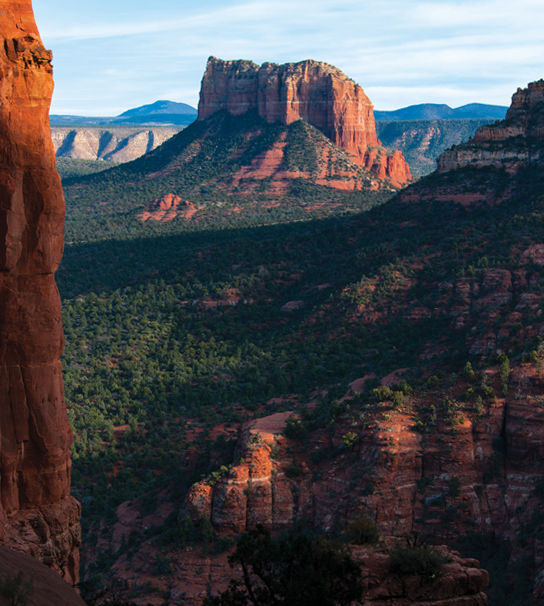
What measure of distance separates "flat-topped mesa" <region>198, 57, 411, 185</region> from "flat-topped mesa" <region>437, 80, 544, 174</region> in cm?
6848

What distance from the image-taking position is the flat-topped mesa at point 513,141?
71.9 meters

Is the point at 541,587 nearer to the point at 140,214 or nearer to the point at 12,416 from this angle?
the point at 12,416

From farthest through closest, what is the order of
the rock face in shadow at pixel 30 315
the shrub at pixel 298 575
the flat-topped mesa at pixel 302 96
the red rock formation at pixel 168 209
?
the flat-topped mesa at pixel 302 96 → the red rock formation at pixel 168 209 → the shrub at pixel 298 575 → the rock face in shadow at pixel 30 315

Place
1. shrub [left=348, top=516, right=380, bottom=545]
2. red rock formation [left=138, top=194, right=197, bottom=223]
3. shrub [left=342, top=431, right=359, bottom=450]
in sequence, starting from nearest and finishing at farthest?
shrub [left=348, top=516, right=380, bottom=545]
shrub [left=342, top=431, right=359, bottom=450]
red rock formation [left=138, top=194, right=197, bottom=223]

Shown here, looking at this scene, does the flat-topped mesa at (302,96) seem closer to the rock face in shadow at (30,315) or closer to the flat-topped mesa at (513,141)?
the flat-topped mesa at (513,141)

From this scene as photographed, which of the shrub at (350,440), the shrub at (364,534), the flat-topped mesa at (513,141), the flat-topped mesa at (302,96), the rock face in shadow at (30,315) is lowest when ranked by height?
the shrub at (350,440)

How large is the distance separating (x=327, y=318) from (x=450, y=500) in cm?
3411

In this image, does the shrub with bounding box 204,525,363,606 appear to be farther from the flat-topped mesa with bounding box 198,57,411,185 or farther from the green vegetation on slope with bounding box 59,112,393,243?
the flat-topped mesa with bounding box 198,57,411,185

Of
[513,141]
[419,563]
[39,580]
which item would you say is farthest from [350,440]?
[513,141]

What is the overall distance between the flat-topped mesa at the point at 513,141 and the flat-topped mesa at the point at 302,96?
6848cm

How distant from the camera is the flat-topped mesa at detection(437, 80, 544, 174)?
2831 inches

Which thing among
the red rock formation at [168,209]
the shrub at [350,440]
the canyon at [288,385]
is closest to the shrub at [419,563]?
the canyon at [288,385]

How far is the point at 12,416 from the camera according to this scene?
56.4 feet

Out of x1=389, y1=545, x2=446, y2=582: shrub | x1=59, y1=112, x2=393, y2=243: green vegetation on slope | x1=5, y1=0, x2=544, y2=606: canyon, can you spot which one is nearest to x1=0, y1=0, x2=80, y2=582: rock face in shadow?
x1=5, y1=0, x2=544, y2=606: canyon
